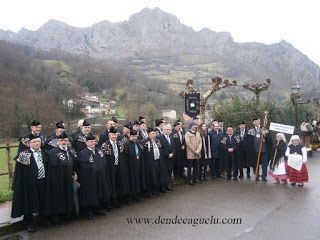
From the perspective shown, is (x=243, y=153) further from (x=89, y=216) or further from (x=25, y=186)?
(x=25, y=186)

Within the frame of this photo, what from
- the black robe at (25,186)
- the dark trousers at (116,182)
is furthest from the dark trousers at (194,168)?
the black robe at (25,186)

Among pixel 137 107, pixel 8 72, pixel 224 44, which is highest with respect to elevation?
pixel 224 44

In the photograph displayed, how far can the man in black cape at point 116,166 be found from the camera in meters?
8.58

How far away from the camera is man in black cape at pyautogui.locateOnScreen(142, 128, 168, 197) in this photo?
9.64m

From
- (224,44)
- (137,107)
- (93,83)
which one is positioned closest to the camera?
(137,107)

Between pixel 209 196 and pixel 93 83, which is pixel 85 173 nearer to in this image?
pixel 209 196

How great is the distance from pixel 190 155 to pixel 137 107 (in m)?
56.8

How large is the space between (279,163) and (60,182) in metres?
6.99

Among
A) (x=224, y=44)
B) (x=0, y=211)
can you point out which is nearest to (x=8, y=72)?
(x=0, y=211)

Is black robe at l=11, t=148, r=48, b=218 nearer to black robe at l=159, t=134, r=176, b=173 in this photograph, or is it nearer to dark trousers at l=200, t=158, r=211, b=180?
black robe at l=159, t=134, r=176, b=173

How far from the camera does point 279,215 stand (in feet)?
27.0

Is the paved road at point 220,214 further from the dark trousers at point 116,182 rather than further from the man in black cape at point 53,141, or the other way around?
the man in black cape at point 53,141

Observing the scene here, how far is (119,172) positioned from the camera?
8.75 m

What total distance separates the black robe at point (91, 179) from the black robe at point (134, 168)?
94 cm
